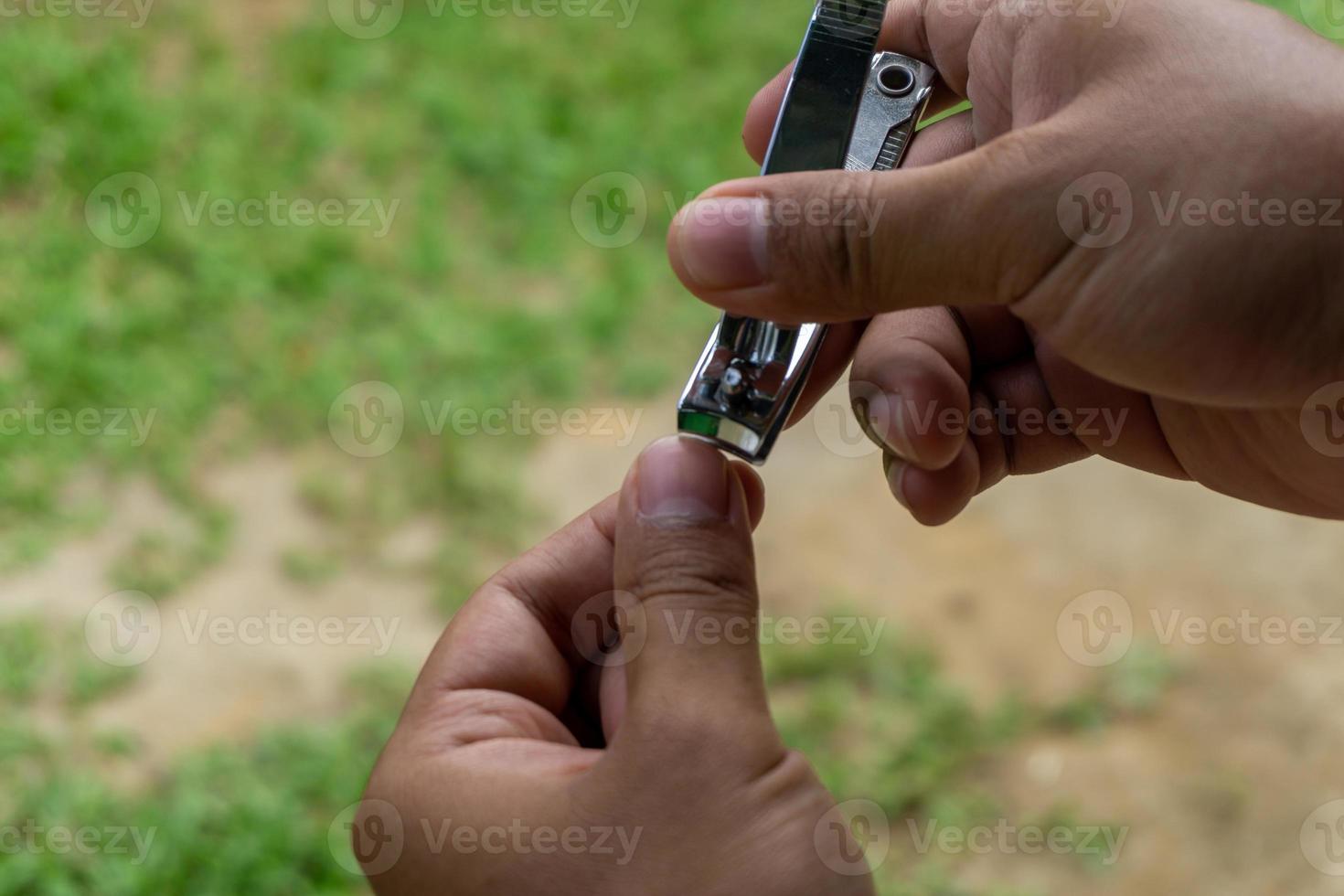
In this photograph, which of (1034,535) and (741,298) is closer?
(741,298)

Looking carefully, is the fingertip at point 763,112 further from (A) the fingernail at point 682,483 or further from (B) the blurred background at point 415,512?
(B) the blurred background at point 415,512

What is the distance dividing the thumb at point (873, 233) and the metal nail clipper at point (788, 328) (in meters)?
0.07

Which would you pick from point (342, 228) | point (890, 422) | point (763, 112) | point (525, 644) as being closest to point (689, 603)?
point (525, 644)

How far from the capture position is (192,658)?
2127 mm

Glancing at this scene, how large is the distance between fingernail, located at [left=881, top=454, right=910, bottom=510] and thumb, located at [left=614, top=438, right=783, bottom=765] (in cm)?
34

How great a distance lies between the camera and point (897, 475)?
4.38ft

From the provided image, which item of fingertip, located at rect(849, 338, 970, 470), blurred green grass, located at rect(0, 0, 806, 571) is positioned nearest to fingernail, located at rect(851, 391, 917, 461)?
fingertip, located at rect(849, 338, 970, 470)

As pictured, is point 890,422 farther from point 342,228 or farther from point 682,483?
point 342,228

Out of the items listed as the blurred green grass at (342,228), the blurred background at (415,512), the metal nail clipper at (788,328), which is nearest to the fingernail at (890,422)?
the metal nail clipper at (788,328)

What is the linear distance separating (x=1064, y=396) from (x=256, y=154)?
2071 millimetres

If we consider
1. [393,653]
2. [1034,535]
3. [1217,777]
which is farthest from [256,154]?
[1217,777]

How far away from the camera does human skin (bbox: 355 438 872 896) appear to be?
0.92 m

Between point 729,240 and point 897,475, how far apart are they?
0.44 m

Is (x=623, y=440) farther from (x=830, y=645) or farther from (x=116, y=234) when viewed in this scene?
(x=116, y=234)
